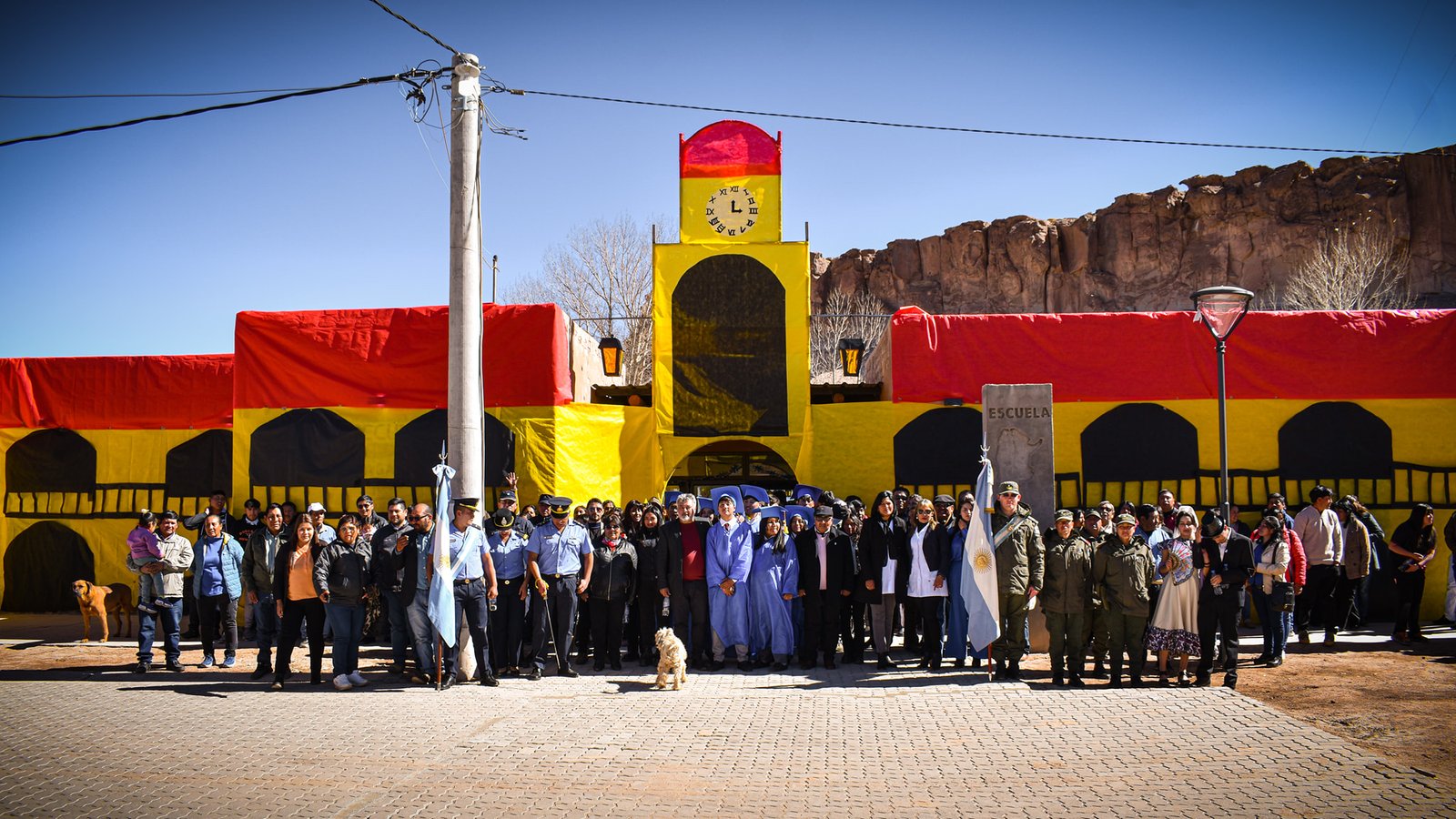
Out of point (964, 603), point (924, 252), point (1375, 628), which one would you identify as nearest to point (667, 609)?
point (964, 603)

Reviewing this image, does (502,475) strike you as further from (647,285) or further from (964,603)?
(647,285)

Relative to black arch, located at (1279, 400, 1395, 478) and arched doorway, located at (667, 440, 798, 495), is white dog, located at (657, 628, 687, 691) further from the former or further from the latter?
black arch, located at (1279, 400, 1395, 478)

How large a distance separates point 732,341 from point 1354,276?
1417 inches

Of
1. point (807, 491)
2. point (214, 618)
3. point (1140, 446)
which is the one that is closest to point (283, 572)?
point (214, 618)

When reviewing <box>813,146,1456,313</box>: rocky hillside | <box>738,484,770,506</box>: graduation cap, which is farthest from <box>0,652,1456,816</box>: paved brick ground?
<box>813,146,1456,313</box>: rocky hillside

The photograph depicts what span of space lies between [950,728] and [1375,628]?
365 inches

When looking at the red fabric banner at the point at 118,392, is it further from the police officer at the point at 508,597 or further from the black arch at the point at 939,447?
the black arch at the point at 939,447

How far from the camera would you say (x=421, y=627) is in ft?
33.4

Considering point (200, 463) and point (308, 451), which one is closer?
point (308, 451)

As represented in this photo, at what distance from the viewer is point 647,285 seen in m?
40.0

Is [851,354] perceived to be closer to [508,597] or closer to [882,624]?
[882,624]

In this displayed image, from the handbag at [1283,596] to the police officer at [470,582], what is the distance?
833cm

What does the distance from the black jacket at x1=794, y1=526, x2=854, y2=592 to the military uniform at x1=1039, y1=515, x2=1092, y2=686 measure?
215 centimetres

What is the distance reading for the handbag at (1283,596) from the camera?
34.2 feet
